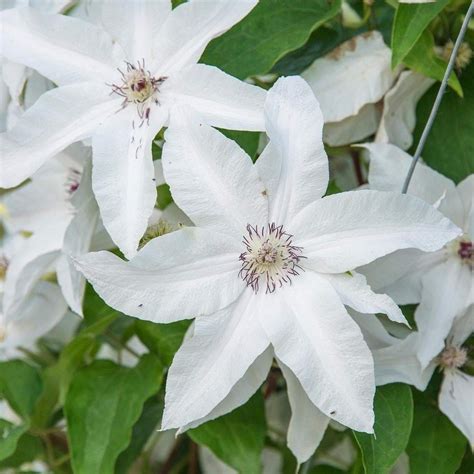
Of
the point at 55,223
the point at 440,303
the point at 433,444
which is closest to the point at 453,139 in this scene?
the point at 440,303

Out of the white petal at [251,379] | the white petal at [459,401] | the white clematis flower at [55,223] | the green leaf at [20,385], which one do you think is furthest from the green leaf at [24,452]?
the white petal at [459,401]

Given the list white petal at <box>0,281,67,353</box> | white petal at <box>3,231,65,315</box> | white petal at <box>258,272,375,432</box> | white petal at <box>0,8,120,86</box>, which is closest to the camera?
white petal at <box>258,272,375,432</box>

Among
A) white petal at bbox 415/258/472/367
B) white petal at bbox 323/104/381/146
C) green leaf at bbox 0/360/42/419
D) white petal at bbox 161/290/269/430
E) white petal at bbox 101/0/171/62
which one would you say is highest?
white petal at bbox 101/0/171/62

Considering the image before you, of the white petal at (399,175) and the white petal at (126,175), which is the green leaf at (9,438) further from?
the white petal at (399,175)

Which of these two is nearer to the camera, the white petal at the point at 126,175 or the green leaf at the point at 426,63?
the white petal at the point at 126,175

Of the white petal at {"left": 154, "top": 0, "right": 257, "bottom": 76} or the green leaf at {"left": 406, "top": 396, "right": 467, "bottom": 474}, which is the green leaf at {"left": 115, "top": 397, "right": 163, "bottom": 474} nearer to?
the green leaf at {"left": 406, "top": 396, "right": 467, "bottom": 474}

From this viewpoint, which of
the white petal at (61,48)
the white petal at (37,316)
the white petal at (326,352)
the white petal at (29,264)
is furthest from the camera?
the white petal at (37,316)

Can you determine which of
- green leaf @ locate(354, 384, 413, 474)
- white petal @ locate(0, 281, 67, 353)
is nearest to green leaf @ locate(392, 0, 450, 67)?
green leaf @ locate(354, 384, 413, 474)

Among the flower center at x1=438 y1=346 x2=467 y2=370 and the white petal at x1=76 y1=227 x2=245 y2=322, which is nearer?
the white petal at x1=76 y1=227 x2=245 y2=322
